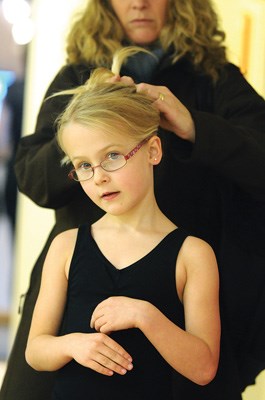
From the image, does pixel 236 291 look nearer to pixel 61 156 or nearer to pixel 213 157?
pixel 213 157

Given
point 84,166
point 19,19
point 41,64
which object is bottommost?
point 41,64

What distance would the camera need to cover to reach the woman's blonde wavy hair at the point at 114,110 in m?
1.17

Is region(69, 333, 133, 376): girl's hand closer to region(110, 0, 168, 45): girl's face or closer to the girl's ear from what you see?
the girl's ear

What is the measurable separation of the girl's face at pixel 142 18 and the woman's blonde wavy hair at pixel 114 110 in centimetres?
39

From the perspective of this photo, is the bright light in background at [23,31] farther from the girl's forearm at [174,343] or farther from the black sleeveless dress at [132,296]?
the girl's forearm at [174,343]

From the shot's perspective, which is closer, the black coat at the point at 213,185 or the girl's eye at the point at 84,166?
the girl's eye at the point at 84,166

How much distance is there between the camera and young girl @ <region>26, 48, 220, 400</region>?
1.13m

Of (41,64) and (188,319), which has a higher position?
(188,319)

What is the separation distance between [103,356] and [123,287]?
12cm

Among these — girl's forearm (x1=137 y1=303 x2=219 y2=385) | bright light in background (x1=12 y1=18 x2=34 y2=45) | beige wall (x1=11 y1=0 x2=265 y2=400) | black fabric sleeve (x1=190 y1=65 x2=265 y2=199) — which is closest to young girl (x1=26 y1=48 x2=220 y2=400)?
girl's forearm (x1=137 y1=303 x2=219 y2=385)

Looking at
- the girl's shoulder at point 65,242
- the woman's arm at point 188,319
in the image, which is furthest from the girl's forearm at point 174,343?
the girl's shoulder at point 65,242

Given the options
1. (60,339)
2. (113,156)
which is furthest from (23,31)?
(60,339)

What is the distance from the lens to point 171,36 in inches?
63.4

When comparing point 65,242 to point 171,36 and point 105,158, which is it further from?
point 171,36
